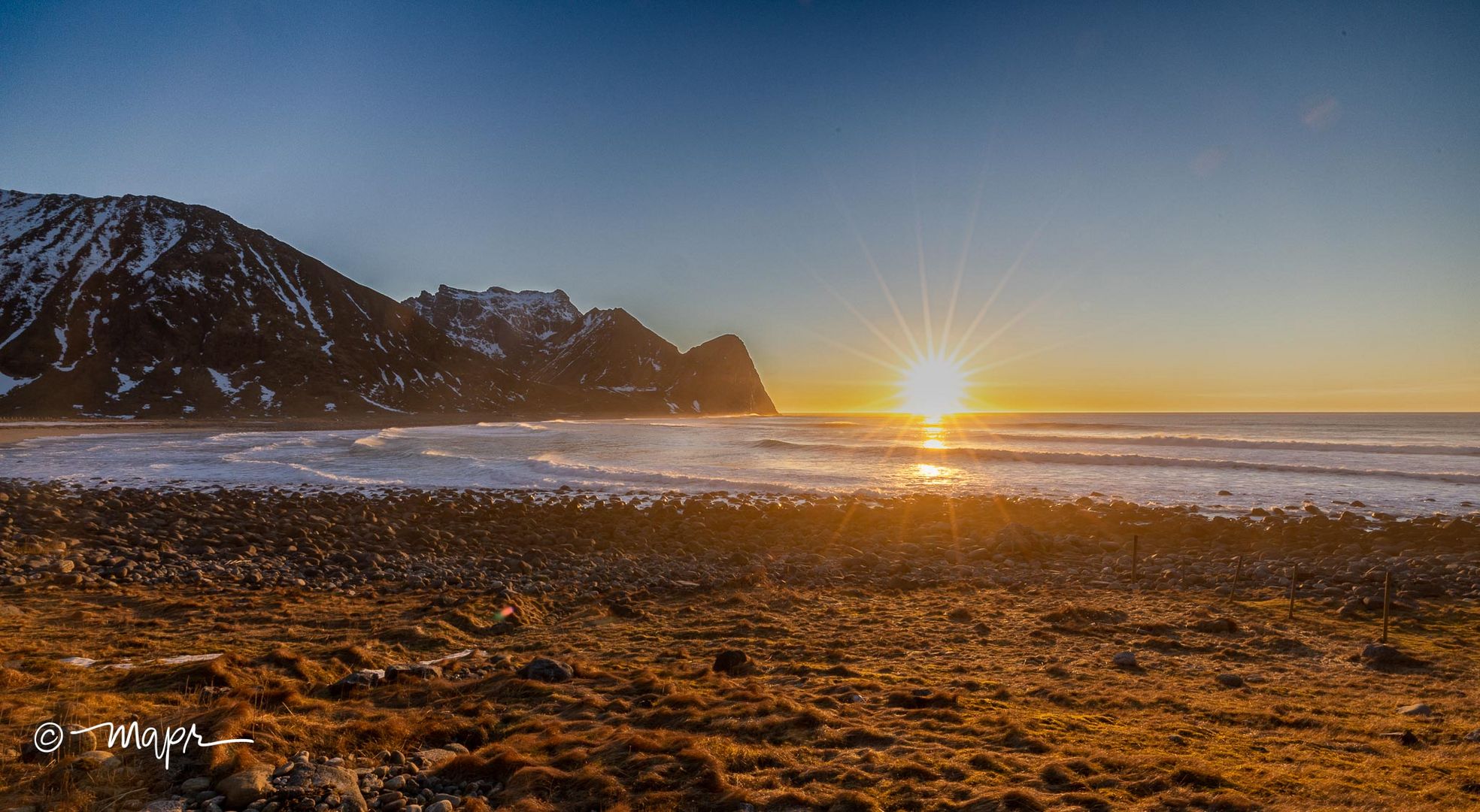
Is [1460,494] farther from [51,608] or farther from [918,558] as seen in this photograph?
[51,608]

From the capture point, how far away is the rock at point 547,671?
→ 9.98m

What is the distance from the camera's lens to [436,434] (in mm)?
84625

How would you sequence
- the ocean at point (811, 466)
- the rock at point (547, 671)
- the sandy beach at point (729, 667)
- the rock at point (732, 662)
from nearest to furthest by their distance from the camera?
the sandy beach at point (729, 667), the rock at point (547, 671), the rock at point (732, 662), the ocean at point (811, 466)

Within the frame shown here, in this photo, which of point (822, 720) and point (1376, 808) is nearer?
point (1376, 808)

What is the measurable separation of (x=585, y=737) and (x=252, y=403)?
519 feet

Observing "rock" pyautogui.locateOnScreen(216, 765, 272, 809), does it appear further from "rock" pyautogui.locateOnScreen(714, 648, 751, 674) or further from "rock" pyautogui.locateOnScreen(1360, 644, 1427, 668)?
"rock" pyautogui.locateOnScreen(1360, 644, 1427, 668)

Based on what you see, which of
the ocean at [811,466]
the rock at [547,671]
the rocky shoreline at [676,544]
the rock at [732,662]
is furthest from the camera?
→ the ocean at [811,466]

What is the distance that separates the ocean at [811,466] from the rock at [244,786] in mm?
29876

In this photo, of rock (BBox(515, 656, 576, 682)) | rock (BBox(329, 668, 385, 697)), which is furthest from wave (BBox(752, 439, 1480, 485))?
rock (BBox(329, 668, 385, 697))

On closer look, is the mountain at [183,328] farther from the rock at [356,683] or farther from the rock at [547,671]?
the rock at [547,671]

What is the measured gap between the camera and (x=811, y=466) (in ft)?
174

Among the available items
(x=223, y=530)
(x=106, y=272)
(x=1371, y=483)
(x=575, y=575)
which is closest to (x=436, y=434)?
(x=223, y=530)

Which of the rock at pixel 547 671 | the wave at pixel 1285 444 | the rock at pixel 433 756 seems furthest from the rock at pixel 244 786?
the wave at pixel 1285 444

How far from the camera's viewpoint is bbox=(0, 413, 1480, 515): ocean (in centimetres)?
3688
